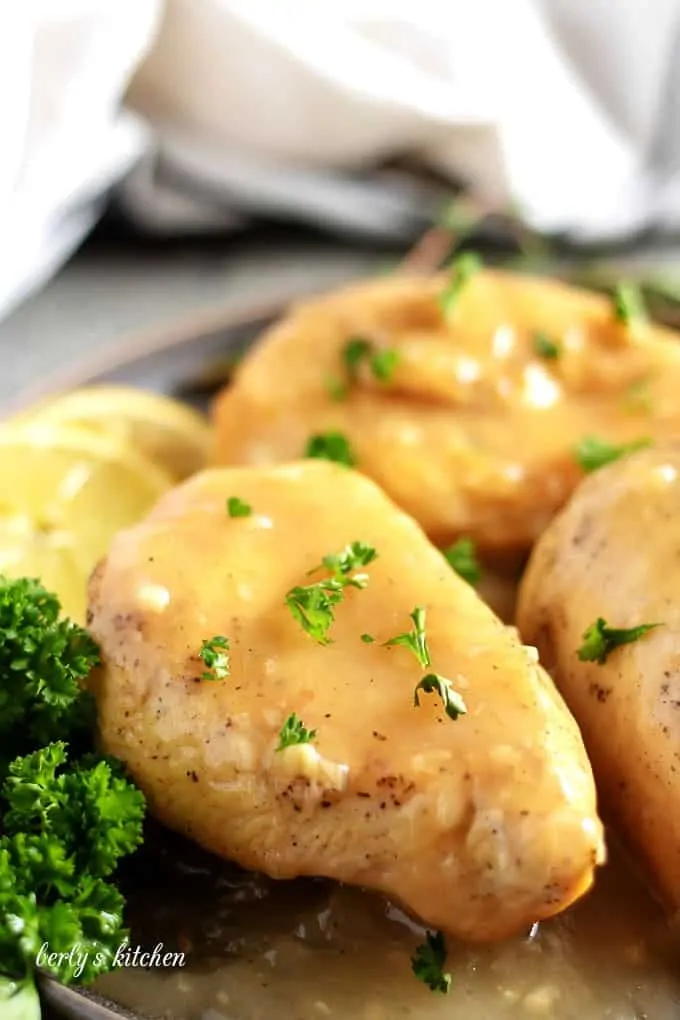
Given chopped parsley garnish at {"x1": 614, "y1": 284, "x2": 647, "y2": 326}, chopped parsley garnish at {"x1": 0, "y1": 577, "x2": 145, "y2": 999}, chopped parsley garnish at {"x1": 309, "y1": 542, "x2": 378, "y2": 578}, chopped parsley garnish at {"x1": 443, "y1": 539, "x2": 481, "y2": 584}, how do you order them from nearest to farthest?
chopped parsley garnish at {"x1": 0, "y1": 577, "x2": 145, "y2": 999}, chopped parsley garnish at {"x1": 309, "y1": 542, "x2": 378, "y2": 578}, chopped parsley garnish at {"x1": 443, "y1": 539, "x2": 481, "y2": 584}, chopped parsley garnish at {"x1": 614, "y1": 284, "x2": 647, "y2": 326}

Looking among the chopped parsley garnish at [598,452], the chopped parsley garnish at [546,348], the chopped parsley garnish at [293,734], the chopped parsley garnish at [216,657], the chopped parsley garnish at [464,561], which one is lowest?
the chopped parsley garnish at [598,452]

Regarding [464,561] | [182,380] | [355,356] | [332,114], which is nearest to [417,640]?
[464,561]

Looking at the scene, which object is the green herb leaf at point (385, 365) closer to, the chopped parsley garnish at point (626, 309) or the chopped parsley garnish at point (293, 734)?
the chopped parsley garnish at point (626, 309)

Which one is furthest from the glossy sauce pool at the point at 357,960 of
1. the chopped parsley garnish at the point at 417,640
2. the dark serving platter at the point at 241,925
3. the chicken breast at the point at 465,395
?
the chicken breast at the point at 465,395

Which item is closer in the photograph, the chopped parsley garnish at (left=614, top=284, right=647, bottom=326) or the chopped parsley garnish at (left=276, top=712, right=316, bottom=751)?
the chopped parsley garnish at (left=276, top=712, right=316, bottom=751)

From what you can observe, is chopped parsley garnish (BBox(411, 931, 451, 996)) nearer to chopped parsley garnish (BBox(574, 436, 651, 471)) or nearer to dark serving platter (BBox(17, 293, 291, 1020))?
dark serving platter (BBox(17, 293, 291, 1020))

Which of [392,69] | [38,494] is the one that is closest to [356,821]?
[38,494]

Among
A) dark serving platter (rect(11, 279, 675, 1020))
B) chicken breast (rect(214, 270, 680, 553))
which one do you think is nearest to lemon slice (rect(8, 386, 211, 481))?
chicken breast (rect(214, 270, 680, 553))
